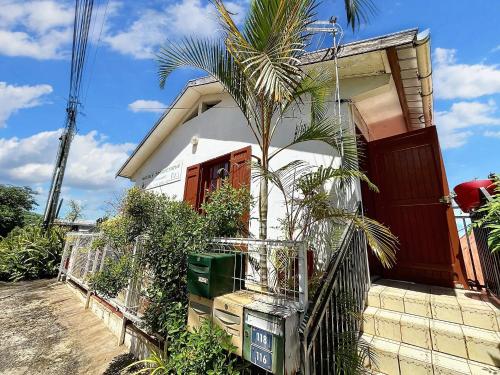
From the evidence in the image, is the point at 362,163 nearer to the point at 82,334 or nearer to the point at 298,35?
the point at 298,35

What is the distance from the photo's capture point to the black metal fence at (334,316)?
2.03 meters

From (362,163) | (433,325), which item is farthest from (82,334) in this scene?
(362,163)

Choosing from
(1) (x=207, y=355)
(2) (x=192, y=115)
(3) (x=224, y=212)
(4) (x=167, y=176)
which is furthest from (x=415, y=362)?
(2) (x=192, y=115)

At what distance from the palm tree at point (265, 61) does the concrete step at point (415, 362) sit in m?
1.34

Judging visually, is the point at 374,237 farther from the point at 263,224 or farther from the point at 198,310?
the point at 198,310

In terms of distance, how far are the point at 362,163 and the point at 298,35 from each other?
2.69 m

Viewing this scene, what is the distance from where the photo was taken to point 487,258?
9.98 feet

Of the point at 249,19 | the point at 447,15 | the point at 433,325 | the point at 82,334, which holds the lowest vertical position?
the point at 82,334

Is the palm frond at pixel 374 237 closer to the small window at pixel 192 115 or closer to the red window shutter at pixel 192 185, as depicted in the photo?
the red window shutter at pixel 192 185

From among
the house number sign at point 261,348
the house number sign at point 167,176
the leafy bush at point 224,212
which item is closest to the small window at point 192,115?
the house number sign at point 167,176

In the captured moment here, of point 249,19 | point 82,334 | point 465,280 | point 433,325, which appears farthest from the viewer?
point 82,334

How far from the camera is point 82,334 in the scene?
4641mm

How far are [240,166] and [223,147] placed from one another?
115cm

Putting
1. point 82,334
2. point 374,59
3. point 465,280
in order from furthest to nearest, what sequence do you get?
point 82,334
point 374,59
point 465,280
